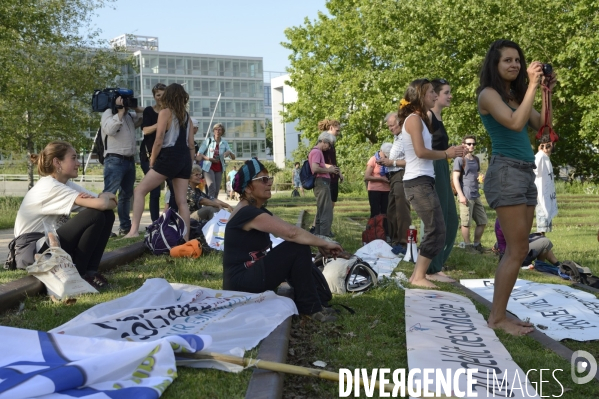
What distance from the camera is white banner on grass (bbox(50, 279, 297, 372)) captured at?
4.68 meters

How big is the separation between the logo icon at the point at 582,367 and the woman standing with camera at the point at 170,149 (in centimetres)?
570

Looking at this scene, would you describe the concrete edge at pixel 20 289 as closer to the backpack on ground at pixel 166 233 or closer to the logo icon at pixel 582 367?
the backpack on ground at pixel 166 233

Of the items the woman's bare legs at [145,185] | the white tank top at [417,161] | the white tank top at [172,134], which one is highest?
the white tank top at [172,134]

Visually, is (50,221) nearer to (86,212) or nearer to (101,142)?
(86,212)

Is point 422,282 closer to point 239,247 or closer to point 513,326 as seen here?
point 513,326

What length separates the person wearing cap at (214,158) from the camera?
14289 mm

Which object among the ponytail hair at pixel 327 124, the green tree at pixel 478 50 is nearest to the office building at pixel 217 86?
the green tree at pixel 478 50

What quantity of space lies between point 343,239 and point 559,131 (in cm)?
2476

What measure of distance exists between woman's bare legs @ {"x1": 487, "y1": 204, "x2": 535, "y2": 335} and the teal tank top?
377 millimetres

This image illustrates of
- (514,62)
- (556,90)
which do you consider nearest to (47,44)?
(556,90)

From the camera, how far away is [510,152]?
17.9 feet

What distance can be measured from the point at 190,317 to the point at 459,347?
1886mm

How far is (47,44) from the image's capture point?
29672 millimetres

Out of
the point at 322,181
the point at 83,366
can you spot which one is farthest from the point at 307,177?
the point at 83,366
